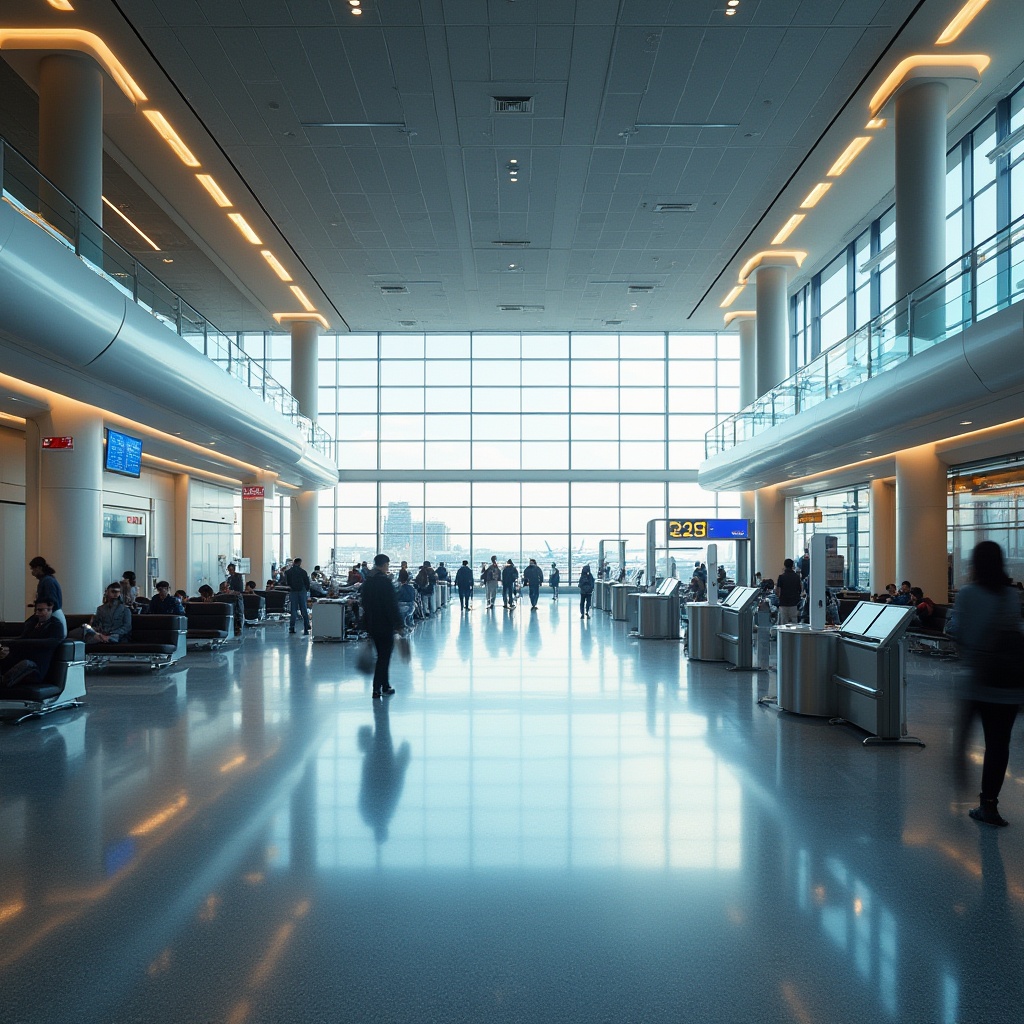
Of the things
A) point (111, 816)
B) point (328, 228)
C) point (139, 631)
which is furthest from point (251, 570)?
point (111, 816)

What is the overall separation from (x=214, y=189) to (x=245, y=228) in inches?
93.6

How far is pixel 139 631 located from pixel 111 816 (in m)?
8.15

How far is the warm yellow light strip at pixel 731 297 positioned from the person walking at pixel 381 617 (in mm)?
20651

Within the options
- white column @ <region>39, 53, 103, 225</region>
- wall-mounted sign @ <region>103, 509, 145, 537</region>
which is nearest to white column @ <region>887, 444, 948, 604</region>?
white column @ <region>39, 53, 103, 225</region>

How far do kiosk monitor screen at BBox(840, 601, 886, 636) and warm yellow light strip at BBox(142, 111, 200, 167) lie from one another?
14.9m

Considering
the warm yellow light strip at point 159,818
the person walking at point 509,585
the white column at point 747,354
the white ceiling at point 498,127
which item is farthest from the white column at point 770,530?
the warm yellow light strip at point 159,818

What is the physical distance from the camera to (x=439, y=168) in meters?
18.4

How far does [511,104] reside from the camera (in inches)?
617

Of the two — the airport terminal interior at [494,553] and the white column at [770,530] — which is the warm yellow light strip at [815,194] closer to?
the airport terminal interior at [494,553]

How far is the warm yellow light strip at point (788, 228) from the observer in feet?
70.6

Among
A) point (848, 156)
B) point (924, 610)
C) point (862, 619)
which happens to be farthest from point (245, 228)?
point (862, 619)

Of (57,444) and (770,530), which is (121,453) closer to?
(57,444)

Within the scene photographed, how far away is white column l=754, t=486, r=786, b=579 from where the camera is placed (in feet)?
94.6

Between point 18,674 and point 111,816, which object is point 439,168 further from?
point 111,816
